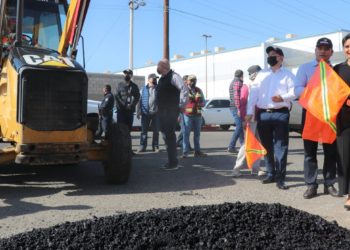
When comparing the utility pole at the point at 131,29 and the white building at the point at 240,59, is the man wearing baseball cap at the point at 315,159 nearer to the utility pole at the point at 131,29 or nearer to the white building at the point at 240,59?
the utility pole at the point at 131,29

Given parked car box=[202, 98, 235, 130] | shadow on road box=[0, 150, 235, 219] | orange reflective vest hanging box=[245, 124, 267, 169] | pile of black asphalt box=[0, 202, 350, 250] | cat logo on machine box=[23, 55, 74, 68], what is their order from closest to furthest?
1. pile of black asphalt box=[0, 202, 350, 250]
2. shadow on road box=[0, 150, 235, 219]
3. cat logo on machine box=[23, 55, 74, 68]
4. orange reflective vest hanging box=[245, 124, 267, 169]
5. parked car box=[202, 98, 235, 130]

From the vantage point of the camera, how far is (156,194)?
5.82m

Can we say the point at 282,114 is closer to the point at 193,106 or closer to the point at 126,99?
the point at 193,106

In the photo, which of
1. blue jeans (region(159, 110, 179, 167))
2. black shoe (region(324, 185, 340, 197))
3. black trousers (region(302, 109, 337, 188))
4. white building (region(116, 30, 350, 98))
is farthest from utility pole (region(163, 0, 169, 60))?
white building (region(116, 30, 350, 98))

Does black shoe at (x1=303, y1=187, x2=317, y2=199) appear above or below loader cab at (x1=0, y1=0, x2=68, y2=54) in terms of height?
below

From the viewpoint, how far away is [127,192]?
596 cm

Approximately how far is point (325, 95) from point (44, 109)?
3.56 m

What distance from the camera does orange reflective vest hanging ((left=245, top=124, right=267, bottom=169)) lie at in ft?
21.5

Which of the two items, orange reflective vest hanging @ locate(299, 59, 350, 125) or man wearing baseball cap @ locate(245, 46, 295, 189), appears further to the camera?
man wearing baseball cap @ locate(245, 46, 295, 189)

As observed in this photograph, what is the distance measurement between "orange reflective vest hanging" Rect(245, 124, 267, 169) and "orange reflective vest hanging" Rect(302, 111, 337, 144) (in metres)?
1.27

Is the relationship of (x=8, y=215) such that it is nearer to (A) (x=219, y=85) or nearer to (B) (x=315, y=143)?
(B) (x=315, y=143)

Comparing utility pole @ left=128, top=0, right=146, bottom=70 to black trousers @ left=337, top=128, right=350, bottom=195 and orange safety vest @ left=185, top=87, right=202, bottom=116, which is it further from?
black trousers @ left=337, top=128, right=350, bottom=195

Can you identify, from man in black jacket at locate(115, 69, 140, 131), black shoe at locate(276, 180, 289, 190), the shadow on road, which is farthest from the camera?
man in black jacket at locate(115, 69, 140, 131)

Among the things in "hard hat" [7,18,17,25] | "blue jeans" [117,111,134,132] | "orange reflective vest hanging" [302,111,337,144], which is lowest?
"orange reflective vest hanging" [302,111,337,144]
